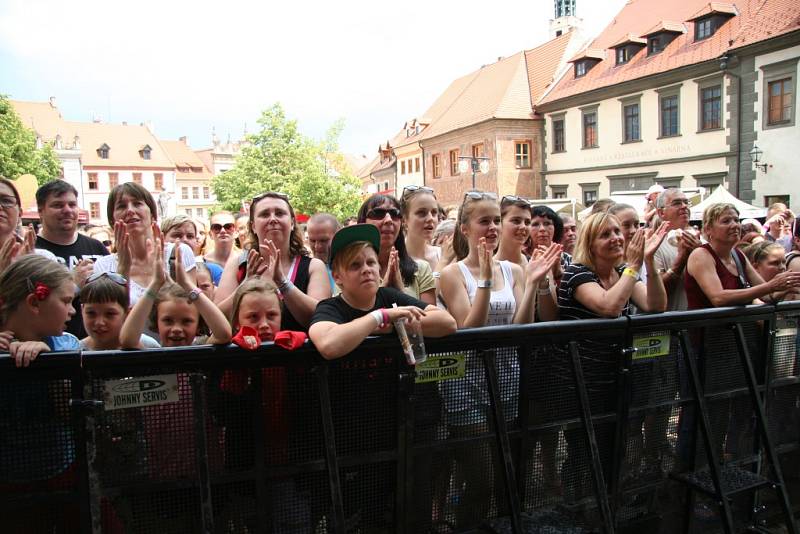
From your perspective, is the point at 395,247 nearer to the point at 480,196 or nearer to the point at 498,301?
the point at 480,196

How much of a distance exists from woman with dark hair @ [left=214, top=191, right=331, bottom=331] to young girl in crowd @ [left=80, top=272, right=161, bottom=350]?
538 millimetres

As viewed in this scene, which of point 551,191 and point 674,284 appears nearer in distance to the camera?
point 674,284

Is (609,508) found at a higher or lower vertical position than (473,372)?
lower

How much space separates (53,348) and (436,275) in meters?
2.31

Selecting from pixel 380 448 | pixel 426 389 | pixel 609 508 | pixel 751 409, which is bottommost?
pixel 609 508

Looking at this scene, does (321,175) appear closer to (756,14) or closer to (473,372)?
(756,14)

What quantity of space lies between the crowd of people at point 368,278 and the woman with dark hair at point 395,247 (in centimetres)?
1

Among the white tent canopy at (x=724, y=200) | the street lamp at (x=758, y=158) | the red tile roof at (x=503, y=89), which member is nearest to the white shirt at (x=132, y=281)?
the white tent canopy at (x=724, y=200)

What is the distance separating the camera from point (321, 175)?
4256 centimetres

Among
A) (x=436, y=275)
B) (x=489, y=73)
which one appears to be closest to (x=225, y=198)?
(x=489, y=73)

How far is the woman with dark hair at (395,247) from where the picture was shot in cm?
373

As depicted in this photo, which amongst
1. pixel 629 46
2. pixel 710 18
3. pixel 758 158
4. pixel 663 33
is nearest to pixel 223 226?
pixel 758 158

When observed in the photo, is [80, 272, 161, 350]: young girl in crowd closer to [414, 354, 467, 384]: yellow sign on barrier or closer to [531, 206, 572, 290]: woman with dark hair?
[414, 354, 467, 384]: yellow sign on barrier

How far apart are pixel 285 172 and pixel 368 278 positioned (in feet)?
136
